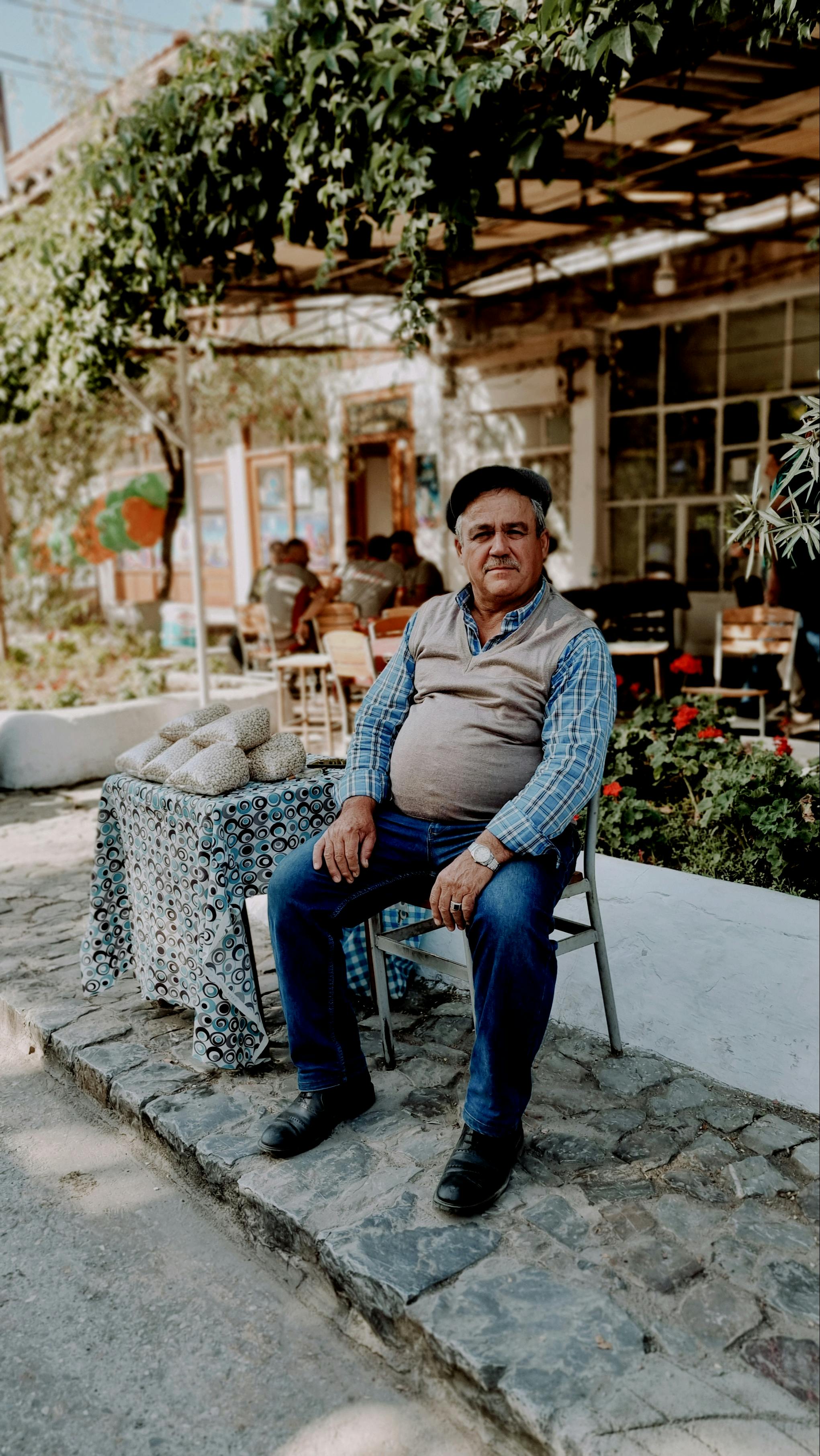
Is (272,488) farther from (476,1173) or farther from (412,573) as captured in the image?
(476,1173)

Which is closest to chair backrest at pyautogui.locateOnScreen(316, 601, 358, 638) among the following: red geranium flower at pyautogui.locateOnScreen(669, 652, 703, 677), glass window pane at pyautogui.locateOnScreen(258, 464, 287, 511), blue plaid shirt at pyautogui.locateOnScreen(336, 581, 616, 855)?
red geranium flower at pyautogui.locateOnScreen(669, 652, 703, 677)

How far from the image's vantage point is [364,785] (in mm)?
3064

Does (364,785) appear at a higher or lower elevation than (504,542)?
lower

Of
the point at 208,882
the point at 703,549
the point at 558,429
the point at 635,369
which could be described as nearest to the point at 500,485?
the point at 208,882

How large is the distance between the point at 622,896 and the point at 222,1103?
1.33 meters

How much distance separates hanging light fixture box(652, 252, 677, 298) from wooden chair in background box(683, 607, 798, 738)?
395cm

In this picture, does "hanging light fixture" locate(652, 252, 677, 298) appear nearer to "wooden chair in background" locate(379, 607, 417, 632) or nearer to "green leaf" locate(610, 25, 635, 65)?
"wooden chair in background" locate(379, 607, 417, 632)

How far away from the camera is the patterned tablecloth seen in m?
3.18

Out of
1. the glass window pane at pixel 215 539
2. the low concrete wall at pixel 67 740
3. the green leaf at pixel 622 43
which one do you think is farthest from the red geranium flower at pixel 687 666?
the glass window pane at pixel 215 539

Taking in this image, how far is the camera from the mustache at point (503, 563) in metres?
2.91

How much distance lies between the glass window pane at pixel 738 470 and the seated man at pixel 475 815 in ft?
24.5

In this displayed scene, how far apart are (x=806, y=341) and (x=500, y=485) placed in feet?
24.6

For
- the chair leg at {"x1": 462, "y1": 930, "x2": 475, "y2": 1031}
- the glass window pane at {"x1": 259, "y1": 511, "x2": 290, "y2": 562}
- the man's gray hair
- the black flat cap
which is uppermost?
the glass window pane at {"x1": 259, "y1": 511, "x2": 290, "y2": 562}

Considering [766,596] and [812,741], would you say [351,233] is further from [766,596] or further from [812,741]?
[812,741]
